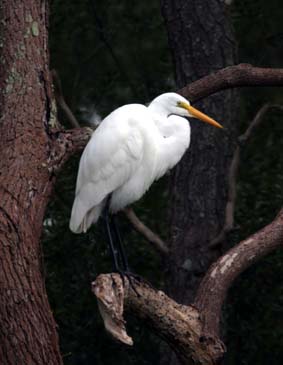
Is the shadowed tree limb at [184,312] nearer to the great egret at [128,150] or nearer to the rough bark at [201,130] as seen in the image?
the great egret at [128,150]

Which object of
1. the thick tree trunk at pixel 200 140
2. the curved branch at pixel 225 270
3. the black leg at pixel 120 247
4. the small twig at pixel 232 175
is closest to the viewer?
the curved branch at pixel 225 270

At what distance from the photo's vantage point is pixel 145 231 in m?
5.31

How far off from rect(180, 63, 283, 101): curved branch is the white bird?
208 mm

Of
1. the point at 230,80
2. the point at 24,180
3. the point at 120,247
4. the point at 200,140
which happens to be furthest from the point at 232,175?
the point at 24,180

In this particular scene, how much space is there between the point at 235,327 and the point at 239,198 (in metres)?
0.75

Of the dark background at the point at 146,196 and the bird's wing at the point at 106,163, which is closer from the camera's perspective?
the bird's wing at the point at 106,163

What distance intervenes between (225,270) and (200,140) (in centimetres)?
190

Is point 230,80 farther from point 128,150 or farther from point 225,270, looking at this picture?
point 225,270

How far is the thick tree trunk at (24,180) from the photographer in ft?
11.5

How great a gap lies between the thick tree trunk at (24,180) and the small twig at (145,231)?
1.28 m

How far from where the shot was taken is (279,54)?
709cm

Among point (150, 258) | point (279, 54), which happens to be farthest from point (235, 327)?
point (279, 54)

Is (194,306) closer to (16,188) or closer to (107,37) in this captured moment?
(16,188)

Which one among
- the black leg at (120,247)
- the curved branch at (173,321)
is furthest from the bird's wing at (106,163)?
the curved branch at (173,321)
